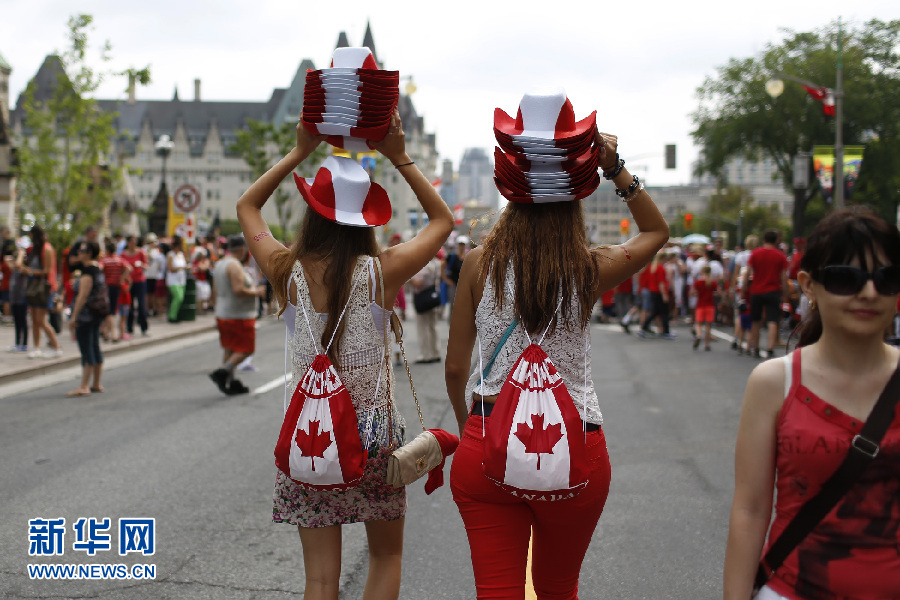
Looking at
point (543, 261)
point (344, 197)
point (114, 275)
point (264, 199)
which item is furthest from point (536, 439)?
point (114, 275)

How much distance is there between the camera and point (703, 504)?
5.97 meters

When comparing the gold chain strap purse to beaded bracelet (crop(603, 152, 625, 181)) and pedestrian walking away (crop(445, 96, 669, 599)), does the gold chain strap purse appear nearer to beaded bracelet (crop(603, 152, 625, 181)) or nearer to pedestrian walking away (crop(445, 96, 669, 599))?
pedestrian walking away (crop(445, 96, 669, 599))

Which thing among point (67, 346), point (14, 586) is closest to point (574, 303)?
point (14, 586)

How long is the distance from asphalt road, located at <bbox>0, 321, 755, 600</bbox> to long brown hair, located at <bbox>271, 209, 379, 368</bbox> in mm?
1907

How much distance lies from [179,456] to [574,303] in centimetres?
548

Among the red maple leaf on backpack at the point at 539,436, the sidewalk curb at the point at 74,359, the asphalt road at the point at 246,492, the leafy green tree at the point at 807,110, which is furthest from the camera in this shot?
the leafy green tree at the point at 807,110

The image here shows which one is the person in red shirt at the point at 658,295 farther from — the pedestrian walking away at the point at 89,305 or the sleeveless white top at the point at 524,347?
the sleeveless white top at the point at 524,347

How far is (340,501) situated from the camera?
118 inches

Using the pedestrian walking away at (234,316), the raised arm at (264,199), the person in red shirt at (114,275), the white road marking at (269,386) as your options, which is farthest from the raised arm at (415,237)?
the person in red shirt at (114,275)

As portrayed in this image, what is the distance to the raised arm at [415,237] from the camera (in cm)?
303

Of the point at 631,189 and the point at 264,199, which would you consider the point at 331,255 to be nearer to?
the point at 264,199

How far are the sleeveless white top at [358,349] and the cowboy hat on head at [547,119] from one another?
68 cm

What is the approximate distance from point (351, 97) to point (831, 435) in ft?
5.75

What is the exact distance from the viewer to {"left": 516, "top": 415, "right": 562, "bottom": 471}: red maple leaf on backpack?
2482 mm
